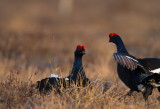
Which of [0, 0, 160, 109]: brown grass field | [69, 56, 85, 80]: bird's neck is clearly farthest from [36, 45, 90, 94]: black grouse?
[0, 0, 160, 109]: brown grass field

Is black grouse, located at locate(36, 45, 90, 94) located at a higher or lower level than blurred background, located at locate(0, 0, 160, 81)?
lower

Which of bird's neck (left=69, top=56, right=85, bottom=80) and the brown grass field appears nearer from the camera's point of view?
the brown grass field

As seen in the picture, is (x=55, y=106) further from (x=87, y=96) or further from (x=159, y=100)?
(x=159, y=100)

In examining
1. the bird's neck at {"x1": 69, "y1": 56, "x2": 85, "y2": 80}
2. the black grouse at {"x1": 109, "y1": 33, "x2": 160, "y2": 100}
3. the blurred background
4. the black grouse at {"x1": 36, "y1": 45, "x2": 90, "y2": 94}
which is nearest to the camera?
the black grouse at {"x1": 109, "y1": 33, "x2": 160, "y2": 100}

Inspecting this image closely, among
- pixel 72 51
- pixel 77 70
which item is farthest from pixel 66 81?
pixel 72 51

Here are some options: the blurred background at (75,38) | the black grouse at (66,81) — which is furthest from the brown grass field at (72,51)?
the black grouse at (66,81)

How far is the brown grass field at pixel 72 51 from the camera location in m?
4.04

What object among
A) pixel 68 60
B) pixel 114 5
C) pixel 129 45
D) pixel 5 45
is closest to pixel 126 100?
pixel 68 60

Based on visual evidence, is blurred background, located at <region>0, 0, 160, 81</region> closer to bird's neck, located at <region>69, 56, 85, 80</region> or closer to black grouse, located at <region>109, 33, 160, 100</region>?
bird's neck, located at <region>69, 56, 85, 80</region>

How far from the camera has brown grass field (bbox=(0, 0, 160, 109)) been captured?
4.04 m

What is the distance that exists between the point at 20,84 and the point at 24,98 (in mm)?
472

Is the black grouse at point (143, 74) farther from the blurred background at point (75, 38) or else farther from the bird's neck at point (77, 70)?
the bird's neck at point (77, 70)

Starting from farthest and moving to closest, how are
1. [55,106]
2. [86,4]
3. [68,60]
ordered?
[86,4] → [68,60] → [55,106]

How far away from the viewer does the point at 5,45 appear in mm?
10500
